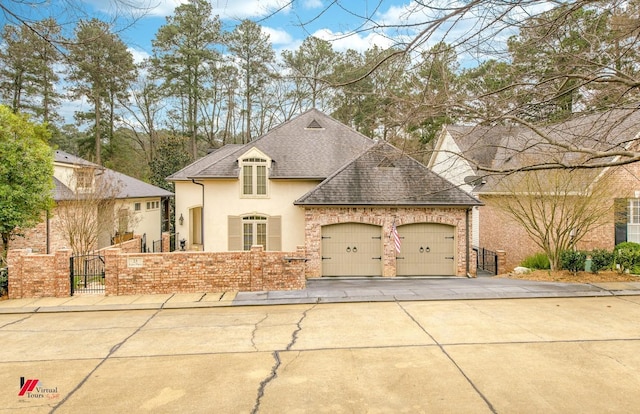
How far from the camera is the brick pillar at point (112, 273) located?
11523 millimetres

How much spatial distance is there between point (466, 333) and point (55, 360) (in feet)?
24.9

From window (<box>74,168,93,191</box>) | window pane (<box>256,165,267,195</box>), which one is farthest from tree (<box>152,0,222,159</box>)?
window pane (<box>256,165,267,195</box>)

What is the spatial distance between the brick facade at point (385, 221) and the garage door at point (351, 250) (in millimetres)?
226

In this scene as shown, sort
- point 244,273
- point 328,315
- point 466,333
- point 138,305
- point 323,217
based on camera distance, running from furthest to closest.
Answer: point 323,217
point 244,273
point 138,305
point 328,315
point 466,333

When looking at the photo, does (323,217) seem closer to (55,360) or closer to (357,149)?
(357,149)

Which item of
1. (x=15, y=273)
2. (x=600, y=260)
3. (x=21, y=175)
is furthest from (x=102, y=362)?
(x=600, y=260)

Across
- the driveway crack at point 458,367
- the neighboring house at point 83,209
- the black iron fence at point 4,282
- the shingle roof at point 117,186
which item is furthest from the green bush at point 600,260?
the shingle roof at point 117,186

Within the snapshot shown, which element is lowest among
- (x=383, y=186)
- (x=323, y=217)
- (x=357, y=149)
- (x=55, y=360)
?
(x=55, y=360)

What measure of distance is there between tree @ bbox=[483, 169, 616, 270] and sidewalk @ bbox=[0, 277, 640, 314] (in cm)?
205

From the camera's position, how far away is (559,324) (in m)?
8.69

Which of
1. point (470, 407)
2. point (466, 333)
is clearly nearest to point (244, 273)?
point (466, 333)

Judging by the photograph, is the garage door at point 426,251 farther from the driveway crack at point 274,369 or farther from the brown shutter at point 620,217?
the driveway crack at point 274,369

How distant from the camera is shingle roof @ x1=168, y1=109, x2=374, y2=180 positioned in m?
17.0

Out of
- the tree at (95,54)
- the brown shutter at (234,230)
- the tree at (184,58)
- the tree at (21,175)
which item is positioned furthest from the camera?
the tree at (184,58)
